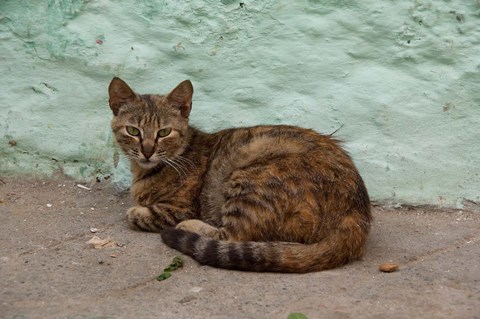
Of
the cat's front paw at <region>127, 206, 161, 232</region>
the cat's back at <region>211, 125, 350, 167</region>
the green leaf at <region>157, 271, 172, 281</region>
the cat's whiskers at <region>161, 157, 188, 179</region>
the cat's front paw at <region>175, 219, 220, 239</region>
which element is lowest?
the cat's front paw at <region>127, 206, 161, 232</region>

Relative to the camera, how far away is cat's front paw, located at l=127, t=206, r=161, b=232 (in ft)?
18.8

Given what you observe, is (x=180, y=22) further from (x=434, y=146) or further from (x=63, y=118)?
(x=434, y=146)

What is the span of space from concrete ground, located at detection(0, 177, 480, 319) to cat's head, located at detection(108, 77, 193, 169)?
60cm

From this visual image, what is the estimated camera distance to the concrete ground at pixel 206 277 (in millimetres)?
4324

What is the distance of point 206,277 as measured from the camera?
484 centimetres

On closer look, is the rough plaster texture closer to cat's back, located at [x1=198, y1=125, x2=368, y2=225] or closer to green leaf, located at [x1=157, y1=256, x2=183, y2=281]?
cat's back, located at [x1=198, y1=125, x2=368, y2=225]

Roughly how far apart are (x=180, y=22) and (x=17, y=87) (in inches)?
59.4

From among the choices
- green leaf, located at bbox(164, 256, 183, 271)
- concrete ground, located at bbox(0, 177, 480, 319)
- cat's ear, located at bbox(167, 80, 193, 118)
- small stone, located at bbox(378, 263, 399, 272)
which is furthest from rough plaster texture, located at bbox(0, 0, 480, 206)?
green leaf, located at bbox(164, 256, 183, 271)

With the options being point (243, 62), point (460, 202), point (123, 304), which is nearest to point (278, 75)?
point (243, 62)

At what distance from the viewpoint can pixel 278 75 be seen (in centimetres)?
635

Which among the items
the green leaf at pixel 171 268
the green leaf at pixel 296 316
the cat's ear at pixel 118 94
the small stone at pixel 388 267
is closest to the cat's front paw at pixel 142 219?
the green leaf at pixel 171 268

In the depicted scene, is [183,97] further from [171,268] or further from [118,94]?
[171,268]

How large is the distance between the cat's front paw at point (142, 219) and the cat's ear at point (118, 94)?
832 millimetres

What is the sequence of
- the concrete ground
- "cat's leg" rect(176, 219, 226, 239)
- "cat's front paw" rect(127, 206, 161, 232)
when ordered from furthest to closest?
"cat's front paw" rect(127, 206, 161, 232) → "cat's leg" rect(176, 219, 226, 239) → the concrete ground
